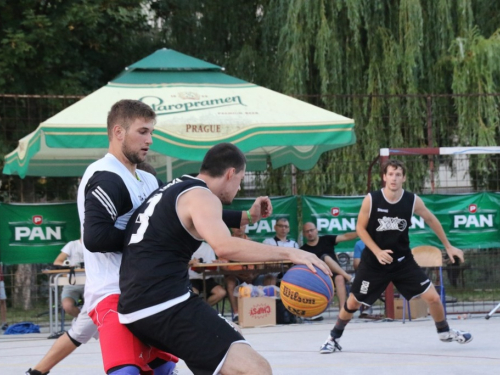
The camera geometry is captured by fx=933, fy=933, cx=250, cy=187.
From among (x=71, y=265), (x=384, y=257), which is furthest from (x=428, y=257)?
(x=71, y=265)

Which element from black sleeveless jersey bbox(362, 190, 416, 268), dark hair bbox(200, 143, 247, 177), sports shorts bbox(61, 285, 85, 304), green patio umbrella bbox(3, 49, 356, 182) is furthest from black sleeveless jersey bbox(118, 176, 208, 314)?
sports shorts bbox(61, 285, 85, 304)

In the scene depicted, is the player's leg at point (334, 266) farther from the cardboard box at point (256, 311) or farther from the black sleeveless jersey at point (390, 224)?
the black sleeveless jersey at point (390, 224)

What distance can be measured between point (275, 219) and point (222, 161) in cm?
933

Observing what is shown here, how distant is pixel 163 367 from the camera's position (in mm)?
5734

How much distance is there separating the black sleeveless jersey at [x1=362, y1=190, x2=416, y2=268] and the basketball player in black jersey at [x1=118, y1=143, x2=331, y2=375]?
17.4 feet

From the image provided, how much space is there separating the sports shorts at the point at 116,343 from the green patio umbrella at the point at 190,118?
23.2 ft

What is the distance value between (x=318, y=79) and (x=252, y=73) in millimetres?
1764

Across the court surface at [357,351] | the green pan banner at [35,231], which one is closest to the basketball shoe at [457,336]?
the court surface at [357,351]

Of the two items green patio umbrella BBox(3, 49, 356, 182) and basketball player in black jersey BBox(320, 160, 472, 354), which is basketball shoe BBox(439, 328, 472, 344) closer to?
basketball player in black jersey BBox(320, 160, 472, 354)

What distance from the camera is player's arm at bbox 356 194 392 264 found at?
998 centimetres

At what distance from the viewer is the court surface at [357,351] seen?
352 inches

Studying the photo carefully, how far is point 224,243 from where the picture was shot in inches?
190

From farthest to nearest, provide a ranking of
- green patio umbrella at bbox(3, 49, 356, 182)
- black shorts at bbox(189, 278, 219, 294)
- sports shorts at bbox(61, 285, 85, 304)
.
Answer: black shorts at bbox(189, 278, 219, 294) < sports shorts at bbox(61, 285, 85, 304) < green patio umbrella at bbox(3, 49, 356, 182)

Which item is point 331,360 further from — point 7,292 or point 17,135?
point 17,135
